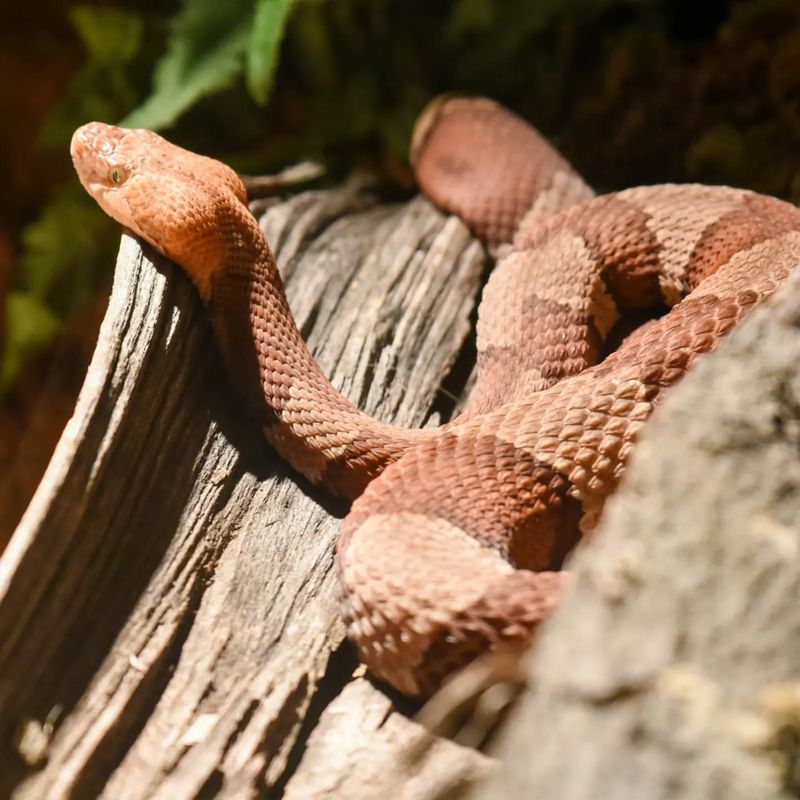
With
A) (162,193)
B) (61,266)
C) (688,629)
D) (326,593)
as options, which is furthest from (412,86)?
(688,629)

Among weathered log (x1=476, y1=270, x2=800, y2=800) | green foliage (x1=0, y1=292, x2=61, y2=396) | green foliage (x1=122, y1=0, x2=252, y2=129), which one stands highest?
green foliage (x1=122, y1=0, x2=252, y2=129)

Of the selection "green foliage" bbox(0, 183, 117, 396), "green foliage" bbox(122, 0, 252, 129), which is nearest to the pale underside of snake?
"green foliage" bbox(122, 0, 252, 129)

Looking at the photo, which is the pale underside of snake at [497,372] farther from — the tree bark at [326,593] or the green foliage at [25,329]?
the green foliage at [25,329]

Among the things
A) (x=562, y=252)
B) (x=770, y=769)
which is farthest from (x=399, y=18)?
(x=770, y=769)

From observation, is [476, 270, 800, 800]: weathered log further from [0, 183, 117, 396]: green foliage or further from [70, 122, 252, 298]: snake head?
[0, 183, 117, 396]: green foliage

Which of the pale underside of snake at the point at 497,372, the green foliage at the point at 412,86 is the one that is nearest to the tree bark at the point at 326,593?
the pale underside of snake at the point at 497,372

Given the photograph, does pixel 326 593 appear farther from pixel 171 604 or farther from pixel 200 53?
pixel 200 53
